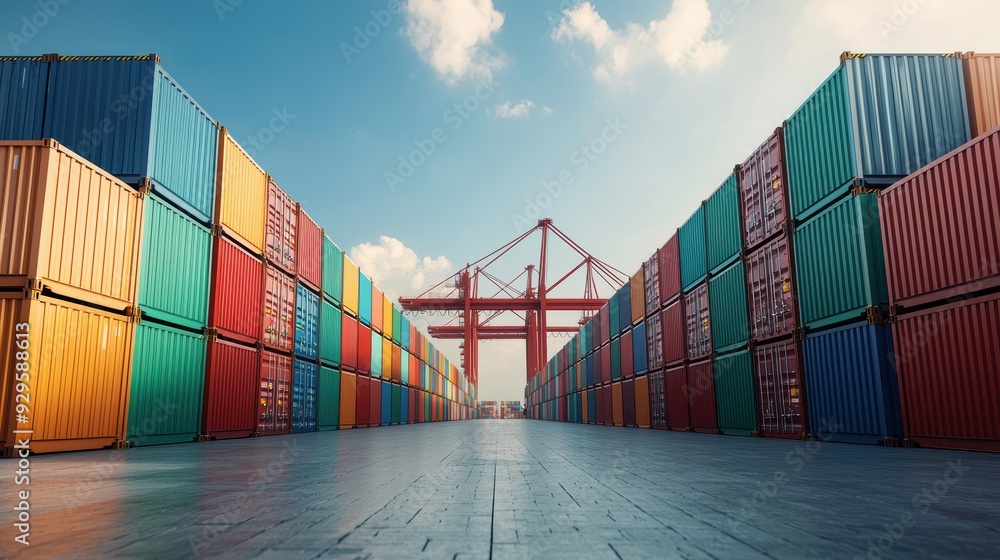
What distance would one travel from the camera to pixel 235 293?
16.6m

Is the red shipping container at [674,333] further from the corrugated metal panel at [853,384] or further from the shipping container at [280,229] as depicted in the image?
the shipping container at [280,229]

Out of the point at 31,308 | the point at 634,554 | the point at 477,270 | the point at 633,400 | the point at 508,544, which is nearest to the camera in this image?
the point at 634,554

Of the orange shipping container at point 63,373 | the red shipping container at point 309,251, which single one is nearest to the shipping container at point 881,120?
the orange shipping container at point 63,373


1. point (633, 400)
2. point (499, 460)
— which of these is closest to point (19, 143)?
point (499, 460)

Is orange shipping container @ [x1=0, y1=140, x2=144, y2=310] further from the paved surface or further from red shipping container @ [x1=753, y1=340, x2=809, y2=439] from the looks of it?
red shipping container @ [x1=753, y1=340, x2=809, y2=439]

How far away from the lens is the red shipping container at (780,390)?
46.1ft

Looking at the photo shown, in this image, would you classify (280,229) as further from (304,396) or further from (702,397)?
(702,397)

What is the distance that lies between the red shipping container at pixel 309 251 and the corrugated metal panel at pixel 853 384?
15833 millimetres

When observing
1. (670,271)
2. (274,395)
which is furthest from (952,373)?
(274,395)

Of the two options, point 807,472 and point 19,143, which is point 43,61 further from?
point 807,472

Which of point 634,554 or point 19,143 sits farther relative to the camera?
point 19,143

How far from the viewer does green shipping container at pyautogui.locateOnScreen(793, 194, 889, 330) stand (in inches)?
471

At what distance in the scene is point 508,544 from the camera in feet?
10.9

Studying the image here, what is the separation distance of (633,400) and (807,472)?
73.5 feet
